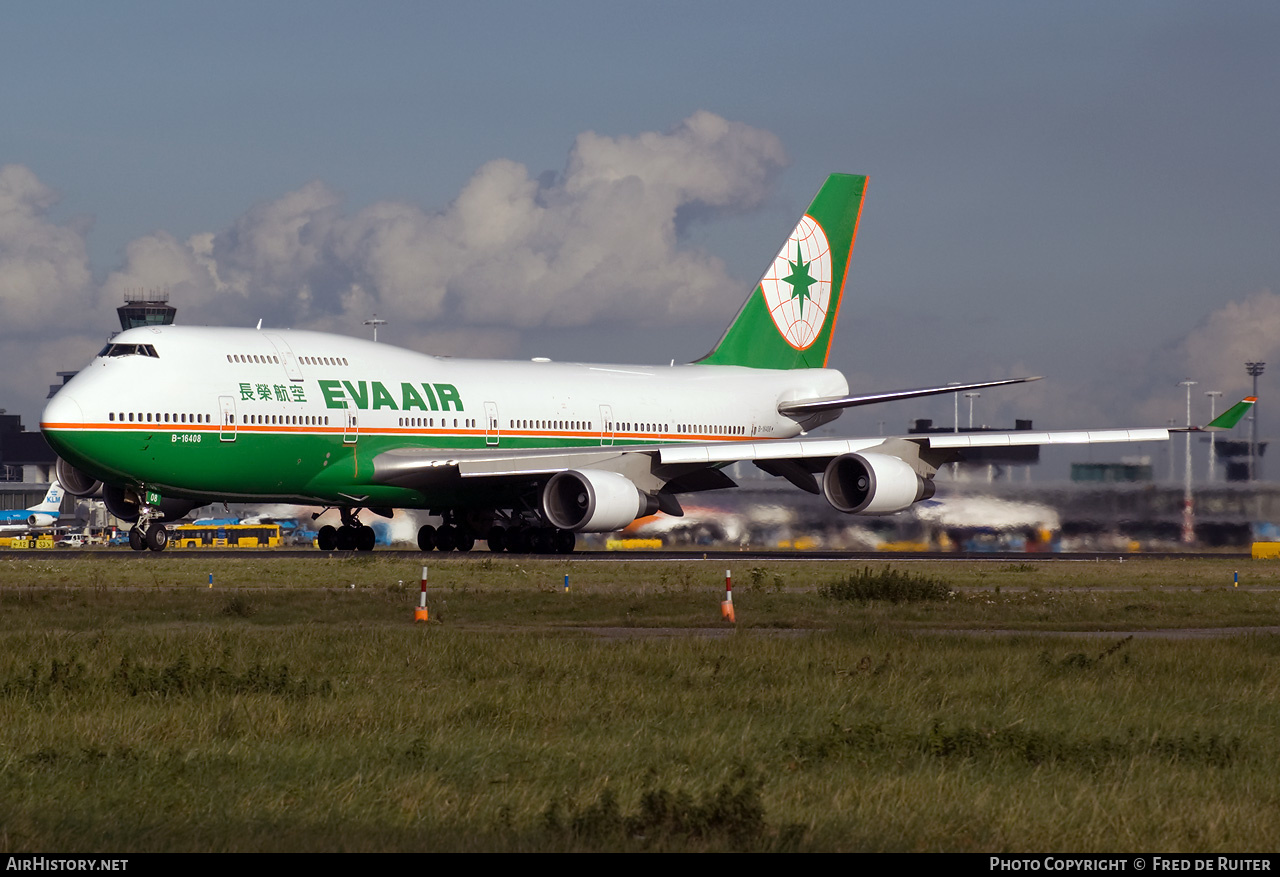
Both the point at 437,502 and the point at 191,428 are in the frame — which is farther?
the point at 437,502

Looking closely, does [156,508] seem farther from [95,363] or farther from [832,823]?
[832,823]

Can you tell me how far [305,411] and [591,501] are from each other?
23.8 feet

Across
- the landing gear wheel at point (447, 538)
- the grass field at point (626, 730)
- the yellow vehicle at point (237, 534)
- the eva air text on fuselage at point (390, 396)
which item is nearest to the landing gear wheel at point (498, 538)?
the landing gear wheel at point (447, 538)

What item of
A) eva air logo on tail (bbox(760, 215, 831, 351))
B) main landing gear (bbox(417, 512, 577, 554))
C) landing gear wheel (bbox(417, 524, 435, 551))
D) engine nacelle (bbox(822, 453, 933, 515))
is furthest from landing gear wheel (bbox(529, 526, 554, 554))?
eva air logo on tail (bbox(760, 215, 831, 351))

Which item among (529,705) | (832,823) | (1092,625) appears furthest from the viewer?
(1092,625)

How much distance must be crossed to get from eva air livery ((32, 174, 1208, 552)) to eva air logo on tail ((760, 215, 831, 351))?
352 centimetres

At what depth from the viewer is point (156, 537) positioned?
130 ft

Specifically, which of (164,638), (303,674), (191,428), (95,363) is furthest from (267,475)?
(303,674)

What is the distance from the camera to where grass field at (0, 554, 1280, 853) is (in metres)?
8.77

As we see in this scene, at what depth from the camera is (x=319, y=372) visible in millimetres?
39375

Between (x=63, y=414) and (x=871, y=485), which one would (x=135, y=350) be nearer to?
(x=63, y=414)

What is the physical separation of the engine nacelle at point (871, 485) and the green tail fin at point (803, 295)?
11.6 meters

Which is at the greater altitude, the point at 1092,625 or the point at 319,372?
the point at 319,372

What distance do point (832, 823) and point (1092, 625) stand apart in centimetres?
1482
